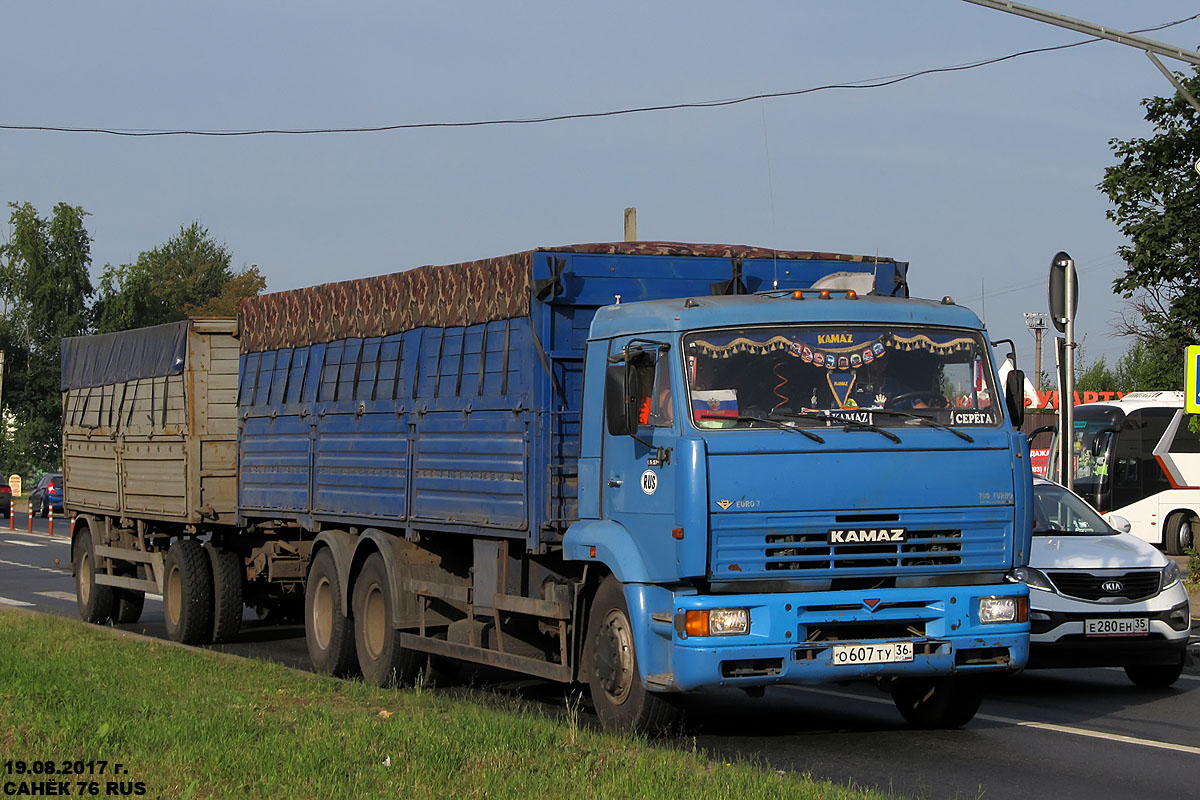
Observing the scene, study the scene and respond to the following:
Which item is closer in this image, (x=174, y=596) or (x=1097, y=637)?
(x=1097, y=637)

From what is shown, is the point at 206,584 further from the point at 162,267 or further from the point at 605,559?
the point at 162,267

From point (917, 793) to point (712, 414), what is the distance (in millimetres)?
2274

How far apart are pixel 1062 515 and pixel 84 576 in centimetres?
1176

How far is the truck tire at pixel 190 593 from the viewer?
53.2ft

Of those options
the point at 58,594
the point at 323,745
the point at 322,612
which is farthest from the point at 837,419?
the point at 58,594

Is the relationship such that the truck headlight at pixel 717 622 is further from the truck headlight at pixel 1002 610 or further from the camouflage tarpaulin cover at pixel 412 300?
the camouflage tarpaulin cover at pixel 412 300

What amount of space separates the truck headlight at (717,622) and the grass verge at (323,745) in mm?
664

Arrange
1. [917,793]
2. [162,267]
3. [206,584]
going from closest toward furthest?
[917,793]
[206,584]
[162,267]

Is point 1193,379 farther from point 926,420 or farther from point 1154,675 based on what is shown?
point 926,420

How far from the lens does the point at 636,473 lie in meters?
9.24

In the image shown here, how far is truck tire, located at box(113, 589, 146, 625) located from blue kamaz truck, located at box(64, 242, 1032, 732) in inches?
199

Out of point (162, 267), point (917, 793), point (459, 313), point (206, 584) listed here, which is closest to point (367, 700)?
point (459, 313)

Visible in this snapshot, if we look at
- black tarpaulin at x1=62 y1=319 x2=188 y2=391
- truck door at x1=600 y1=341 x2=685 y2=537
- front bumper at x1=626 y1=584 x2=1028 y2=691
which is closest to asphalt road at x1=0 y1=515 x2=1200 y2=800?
front bumper at x1=626 y1=584 x2=1028 y2=691

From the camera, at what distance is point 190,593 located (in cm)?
1623
